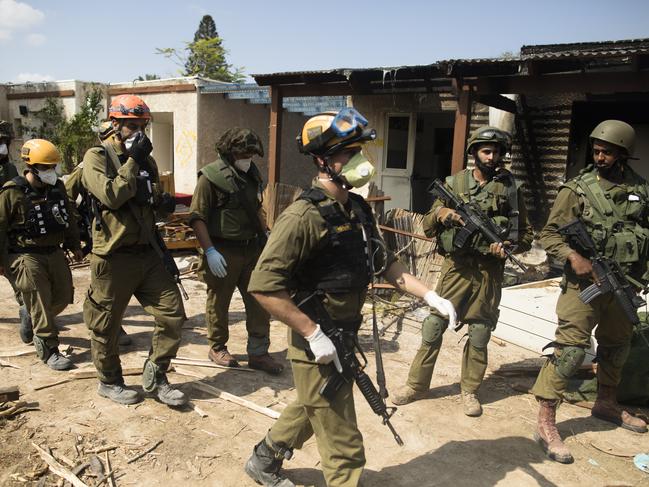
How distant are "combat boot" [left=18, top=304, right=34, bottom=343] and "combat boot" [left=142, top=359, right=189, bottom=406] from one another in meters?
1.79

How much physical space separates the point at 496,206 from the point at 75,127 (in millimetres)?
14667

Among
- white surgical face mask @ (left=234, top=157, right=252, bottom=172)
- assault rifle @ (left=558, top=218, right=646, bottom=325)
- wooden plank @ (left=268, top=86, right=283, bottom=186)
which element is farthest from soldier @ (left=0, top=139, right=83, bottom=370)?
wooden plank @ (left=268, top=86, right=283, bottom=186)

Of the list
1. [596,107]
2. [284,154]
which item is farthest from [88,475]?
[284,154]

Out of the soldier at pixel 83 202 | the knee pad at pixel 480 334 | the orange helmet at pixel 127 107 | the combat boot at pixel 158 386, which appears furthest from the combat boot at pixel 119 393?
the knee pad at pixel 480 334

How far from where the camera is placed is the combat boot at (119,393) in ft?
12.6

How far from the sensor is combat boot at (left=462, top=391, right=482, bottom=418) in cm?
397

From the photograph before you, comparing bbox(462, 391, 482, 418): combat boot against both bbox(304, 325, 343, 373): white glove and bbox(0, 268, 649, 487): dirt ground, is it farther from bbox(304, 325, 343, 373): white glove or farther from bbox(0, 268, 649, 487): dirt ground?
bbox(304, 325, 343, 373): white glove

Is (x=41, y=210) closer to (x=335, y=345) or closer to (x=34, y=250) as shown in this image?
(x=34, y=250)

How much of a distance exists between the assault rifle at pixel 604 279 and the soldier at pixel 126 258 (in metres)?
2.76

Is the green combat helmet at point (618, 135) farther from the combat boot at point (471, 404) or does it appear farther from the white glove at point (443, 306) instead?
the combat boot at point (471, 404)

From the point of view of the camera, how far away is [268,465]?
9.51 ft

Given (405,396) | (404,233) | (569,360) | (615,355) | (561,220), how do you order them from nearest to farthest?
(569,360) < (561,220) < (615,355) < (405,396) < (404,233)

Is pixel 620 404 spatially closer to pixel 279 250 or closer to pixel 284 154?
pixel 279 250

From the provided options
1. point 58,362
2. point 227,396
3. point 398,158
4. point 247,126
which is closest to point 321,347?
point 227,396
